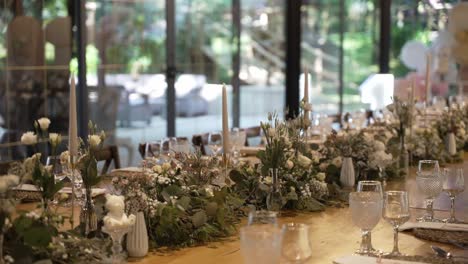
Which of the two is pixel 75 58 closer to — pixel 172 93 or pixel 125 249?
pixel 172 93

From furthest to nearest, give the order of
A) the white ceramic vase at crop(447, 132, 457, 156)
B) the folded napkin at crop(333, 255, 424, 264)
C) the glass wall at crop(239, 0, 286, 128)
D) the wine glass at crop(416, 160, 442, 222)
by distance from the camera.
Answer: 1. the glass wall at crop(239, 0, 286, 128)
2. the white ceramic vase at crop(447, 132, 457, 156)
3. the wine glass at crop(416, 160, 442, 222)
4. the folded napkin at crop(333, 255, 424, 264)

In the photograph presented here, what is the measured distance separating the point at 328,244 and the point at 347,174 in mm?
1077

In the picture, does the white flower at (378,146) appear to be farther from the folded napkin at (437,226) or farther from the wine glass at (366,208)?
the wine glass at (366,208)

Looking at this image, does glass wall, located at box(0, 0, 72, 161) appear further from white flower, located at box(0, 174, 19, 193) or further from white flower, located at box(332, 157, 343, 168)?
white flower, located at box(0, 174, 19, 193)

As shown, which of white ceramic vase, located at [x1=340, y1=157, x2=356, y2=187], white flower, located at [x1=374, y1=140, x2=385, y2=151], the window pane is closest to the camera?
white ceramic vase, located at [x1=340, y1=157, x2=356, y2=187]

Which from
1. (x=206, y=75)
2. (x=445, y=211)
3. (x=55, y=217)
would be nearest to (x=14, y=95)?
(x=206, y=75)

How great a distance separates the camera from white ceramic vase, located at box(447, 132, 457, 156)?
17.1 feet

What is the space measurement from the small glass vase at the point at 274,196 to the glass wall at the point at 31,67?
3.83 metres

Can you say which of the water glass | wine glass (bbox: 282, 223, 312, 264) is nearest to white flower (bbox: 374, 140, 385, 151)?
wine glass (bbox: 282, 223, 312, 264)

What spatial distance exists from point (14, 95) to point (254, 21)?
349 cm

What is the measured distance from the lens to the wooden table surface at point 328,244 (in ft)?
8.59

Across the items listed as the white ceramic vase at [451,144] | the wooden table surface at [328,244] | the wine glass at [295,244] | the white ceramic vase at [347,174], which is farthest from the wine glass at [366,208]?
the white ceramic vase at [451,144]

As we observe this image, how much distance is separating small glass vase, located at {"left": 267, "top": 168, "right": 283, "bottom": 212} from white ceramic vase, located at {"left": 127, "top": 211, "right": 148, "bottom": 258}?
832mm

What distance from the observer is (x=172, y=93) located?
8.50 m
